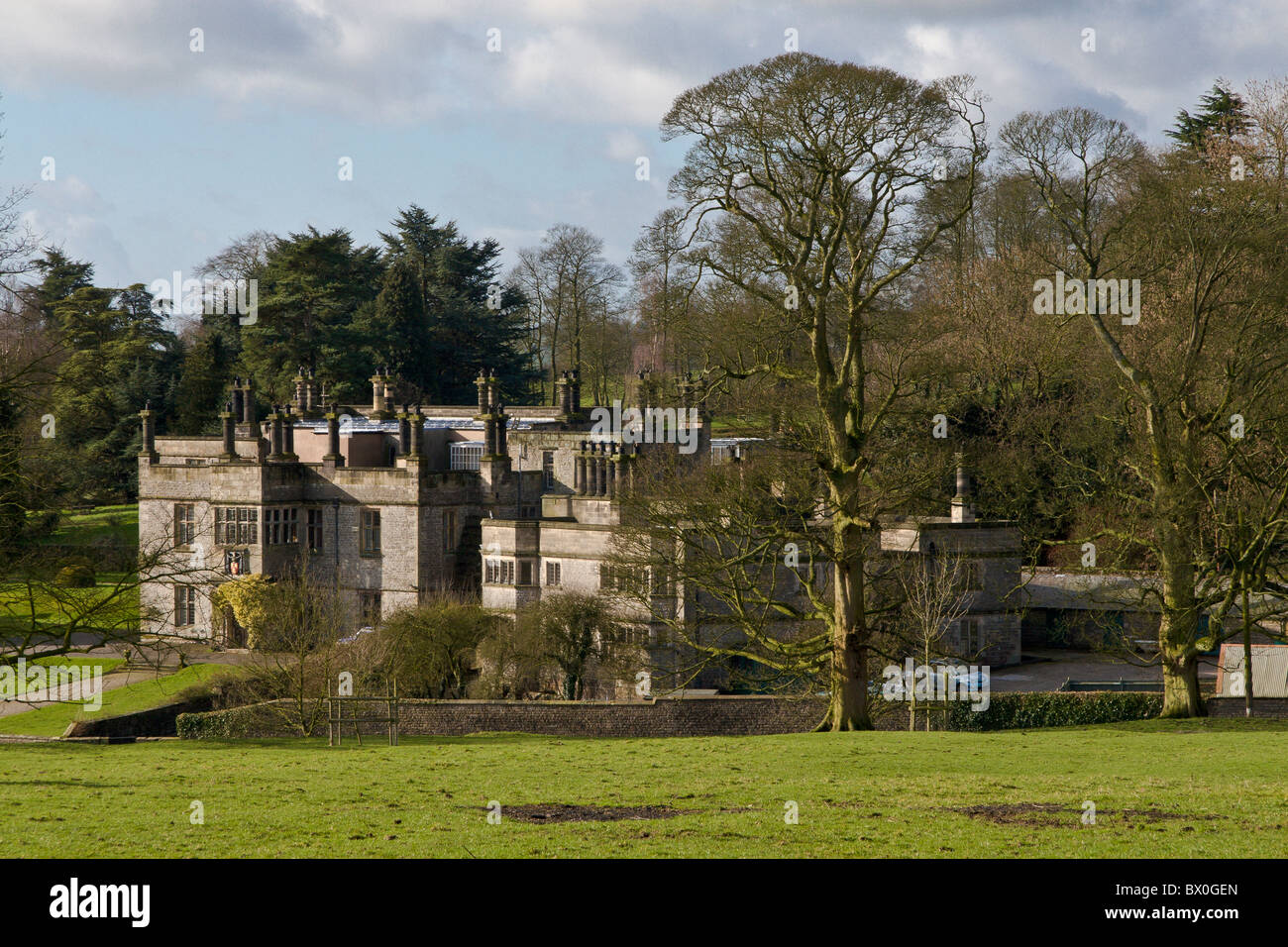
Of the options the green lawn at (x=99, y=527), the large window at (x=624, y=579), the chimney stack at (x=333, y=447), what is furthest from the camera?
the green lawn at (x=99, y=527)

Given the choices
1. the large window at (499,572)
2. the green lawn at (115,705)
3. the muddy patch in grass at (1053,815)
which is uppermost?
the large window at (499,572)

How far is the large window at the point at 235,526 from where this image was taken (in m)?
45.8

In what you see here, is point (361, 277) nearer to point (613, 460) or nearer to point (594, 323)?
point (594, 323)

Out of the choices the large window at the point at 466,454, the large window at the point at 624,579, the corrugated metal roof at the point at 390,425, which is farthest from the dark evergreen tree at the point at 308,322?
the large window at the point at 624,579

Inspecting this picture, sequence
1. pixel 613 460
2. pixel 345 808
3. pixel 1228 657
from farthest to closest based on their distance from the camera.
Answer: pixel 613 460, pixel 1228 657, pixel 345 808

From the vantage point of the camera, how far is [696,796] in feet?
50.7

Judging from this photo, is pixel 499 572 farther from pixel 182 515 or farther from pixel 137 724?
pixel 182 515

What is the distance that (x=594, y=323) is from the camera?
86.7m

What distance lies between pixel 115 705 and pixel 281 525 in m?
11.5

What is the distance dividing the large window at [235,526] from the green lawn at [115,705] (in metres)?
6.33

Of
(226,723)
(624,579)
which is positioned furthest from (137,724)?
(624,579)

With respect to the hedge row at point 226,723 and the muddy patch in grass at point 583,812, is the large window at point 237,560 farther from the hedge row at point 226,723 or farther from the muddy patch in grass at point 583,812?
the muddy patch in grass at point 583,812

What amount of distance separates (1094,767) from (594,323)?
6983 cm
